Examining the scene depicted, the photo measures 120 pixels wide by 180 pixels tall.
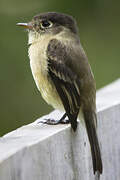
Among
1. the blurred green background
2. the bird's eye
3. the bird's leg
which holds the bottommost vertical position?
the blurred green background

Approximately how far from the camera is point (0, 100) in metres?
9.47

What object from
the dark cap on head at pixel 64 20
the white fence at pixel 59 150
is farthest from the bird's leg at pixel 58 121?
the dark cap on head at pixel 64 20

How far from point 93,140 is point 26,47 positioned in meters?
5.85

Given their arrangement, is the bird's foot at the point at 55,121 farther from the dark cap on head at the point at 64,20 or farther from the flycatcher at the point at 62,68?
the dark cap on head at the point at 64,20

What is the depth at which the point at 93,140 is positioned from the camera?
14.2 feet

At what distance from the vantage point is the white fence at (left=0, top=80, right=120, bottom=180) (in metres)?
3.42

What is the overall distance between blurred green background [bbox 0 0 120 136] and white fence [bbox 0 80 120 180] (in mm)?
4234

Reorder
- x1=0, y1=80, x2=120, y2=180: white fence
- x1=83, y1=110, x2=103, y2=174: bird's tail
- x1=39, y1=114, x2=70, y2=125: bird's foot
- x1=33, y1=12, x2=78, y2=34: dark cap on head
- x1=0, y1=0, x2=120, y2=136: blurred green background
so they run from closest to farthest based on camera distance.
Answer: x1=0, y1=80, x2=120, y2=180: white fence, x1=83, y1=110, x2=103, y2=174: bird's tail, x1=39, y1=114, x2=70, y2=125: bird's foot, x1=33, y1=12, x2=78, y2=34: dark cap on head, x1=0, y1=0, x2=120, y2=136: blurred green background

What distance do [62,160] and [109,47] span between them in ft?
22.0

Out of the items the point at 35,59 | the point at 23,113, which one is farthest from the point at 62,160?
the point at 23,113

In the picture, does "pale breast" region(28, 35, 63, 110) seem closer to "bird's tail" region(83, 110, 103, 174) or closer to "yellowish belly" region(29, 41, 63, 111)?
"yellowish belly" region(29, 41, 63, 111)

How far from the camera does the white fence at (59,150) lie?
11.2 feet

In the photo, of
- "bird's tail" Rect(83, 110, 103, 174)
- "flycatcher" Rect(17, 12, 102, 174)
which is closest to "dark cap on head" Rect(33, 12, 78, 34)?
"flycatcher" Rect(17, 12, 102, 174)

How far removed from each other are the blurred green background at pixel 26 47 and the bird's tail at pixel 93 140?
446 cm
